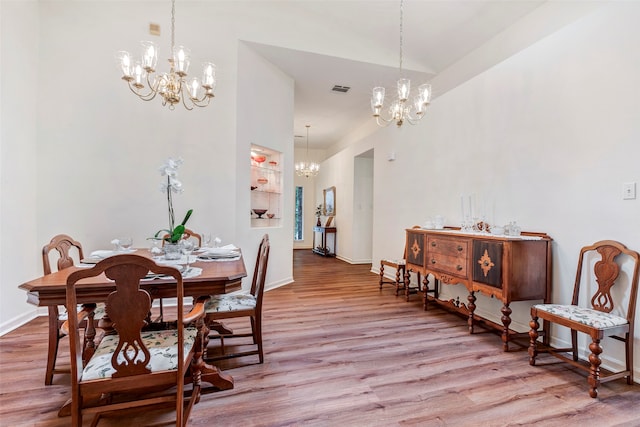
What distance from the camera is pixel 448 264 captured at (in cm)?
330

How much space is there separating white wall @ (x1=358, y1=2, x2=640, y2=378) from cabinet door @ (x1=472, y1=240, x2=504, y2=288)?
1.61 feet

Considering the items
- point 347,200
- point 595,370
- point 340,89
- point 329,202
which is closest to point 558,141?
point 595,370

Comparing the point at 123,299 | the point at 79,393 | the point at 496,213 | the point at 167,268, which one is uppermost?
the point at 496,213

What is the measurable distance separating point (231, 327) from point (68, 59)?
3.45m

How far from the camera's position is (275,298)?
13.4 ft

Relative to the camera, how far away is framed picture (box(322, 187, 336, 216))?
825 cm

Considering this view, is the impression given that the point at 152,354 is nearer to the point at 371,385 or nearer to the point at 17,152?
the point at 371,385

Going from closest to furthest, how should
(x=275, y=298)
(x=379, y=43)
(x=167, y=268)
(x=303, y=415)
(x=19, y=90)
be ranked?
1. (x=167, y=268)
2. (x=303, y=415)
3. (x=19, y=90)
4. (x=275, y=298)
5. (x=379, y=43)

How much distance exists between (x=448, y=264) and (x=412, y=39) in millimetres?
3130

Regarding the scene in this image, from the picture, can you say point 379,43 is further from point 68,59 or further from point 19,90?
point 19,90

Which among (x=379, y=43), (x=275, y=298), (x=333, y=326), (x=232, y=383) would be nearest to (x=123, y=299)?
(x=232, y=383)

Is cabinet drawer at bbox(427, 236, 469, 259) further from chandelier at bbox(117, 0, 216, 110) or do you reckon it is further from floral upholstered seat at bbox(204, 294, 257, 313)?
chandelier at bbox(117, 0, 216, 110)

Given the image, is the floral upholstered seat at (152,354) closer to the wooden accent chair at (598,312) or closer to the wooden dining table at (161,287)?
the wooden dining table at (161,287)

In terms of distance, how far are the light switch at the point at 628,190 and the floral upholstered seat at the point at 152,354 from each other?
3044 millimetres
